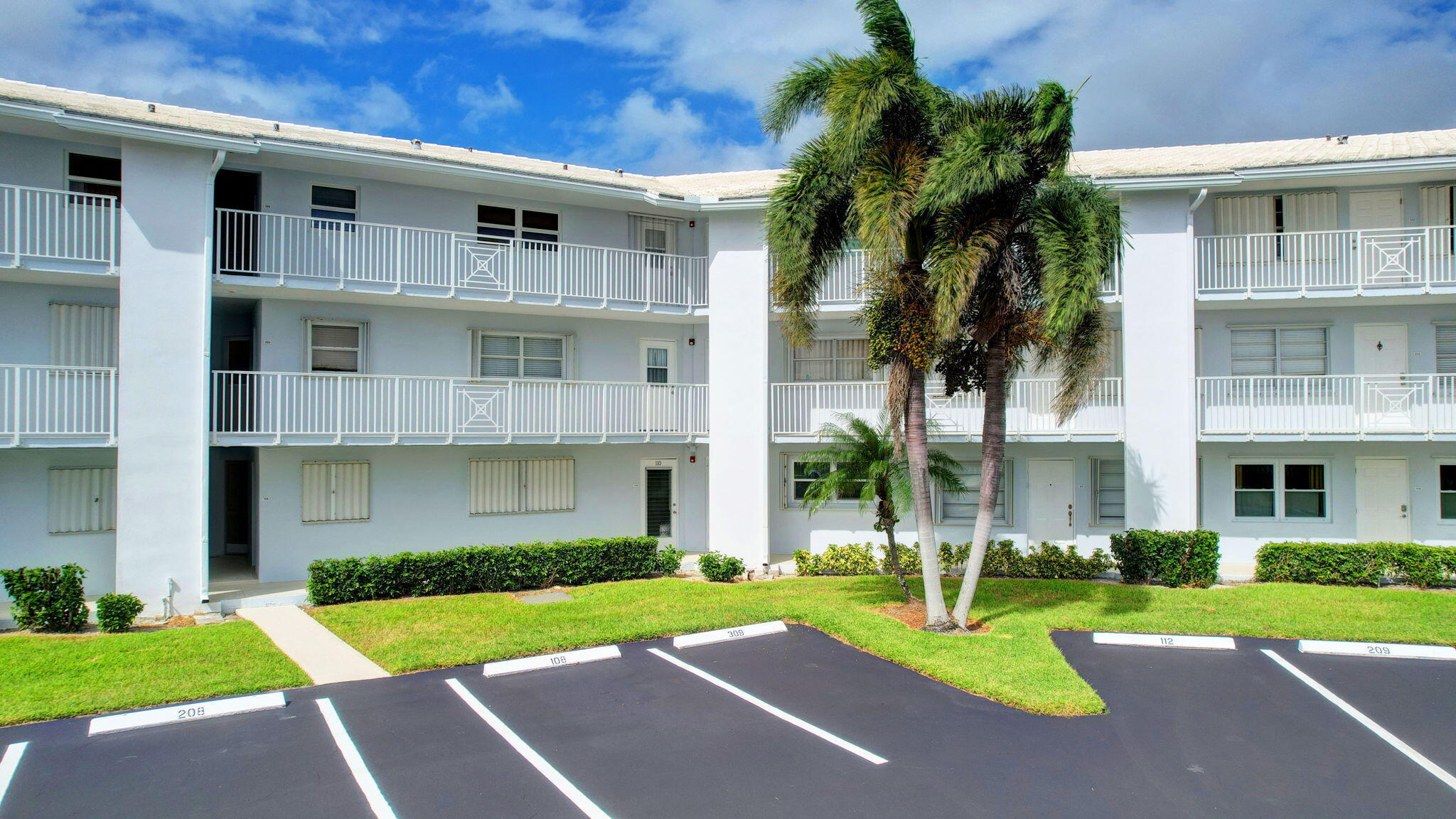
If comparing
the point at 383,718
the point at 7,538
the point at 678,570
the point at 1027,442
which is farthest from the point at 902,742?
the point at 7,538

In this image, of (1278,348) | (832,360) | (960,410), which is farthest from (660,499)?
(1278,348)

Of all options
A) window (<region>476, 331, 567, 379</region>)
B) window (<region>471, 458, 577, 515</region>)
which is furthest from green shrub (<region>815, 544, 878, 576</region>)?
window (<region>476, 331, 567, 379</region>)

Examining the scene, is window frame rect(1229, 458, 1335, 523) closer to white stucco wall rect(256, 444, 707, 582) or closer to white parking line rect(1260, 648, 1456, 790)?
white parking line rect(1260, 648, 1456, 790)

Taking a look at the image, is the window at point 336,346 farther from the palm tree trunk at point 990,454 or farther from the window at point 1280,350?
the window at point 1280,350

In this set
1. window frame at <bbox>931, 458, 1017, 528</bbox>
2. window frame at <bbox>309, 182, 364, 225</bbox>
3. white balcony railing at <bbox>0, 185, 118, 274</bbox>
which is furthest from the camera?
window frame at <bbox>931, 458, 1017, 528</bbox>

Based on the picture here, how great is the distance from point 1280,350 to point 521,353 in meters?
16.5

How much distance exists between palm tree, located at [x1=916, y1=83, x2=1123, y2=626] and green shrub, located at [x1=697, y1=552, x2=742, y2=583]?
5.58 metres

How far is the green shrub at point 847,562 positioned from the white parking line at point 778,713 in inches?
279

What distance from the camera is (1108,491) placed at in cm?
1889

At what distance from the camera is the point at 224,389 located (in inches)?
587

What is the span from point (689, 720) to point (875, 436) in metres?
7.37

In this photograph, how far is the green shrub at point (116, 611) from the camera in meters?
12.5

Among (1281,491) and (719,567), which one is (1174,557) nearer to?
(1281,491)

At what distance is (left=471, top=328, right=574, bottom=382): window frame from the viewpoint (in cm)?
1816
